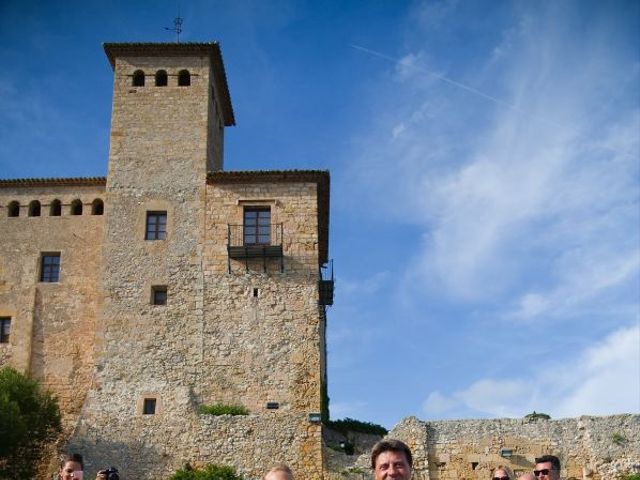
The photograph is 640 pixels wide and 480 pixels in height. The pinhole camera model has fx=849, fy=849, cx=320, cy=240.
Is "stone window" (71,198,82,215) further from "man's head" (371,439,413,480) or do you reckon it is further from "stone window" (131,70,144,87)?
"man's head" (371,439,413,480)

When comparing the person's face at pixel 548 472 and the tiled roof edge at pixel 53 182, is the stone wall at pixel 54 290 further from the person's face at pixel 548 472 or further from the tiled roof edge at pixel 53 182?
the person's face at pixel 548 472

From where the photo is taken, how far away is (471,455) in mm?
24438

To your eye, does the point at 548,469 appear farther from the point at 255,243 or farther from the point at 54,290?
the point at 54,290

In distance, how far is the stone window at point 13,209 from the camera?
2997cm

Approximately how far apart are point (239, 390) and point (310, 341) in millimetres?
2662

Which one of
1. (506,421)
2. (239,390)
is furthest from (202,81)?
(506,421)

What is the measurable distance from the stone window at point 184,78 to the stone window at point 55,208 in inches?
237

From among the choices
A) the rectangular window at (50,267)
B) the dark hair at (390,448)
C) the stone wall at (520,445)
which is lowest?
the dark hair at (390,448)

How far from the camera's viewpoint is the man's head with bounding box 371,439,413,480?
6.17 meters

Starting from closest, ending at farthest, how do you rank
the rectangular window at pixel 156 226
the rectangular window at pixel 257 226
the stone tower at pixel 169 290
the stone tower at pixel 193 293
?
1. the stone tower at pixel 193 293
2. the stone tower at pixel 169 290
3. the rectangular window at pixel 257 226
4. the rectangular window at pixel 156 226

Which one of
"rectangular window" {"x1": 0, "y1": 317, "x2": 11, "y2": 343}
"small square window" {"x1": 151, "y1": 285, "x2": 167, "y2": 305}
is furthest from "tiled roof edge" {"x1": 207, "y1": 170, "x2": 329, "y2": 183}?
"rectangular window" {"x1": 0, "y1": 317, "x2": 11, "y2": 343}

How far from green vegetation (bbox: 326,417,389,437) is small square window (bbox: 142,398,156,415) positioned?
7259 millimetres

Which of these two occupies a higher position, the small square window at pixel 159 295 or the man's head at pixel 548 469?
the small square window at pixel 159 295

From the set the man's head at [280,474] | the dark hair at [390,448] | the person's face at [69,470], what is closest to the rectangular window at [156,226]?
the person's face at [69,470]
